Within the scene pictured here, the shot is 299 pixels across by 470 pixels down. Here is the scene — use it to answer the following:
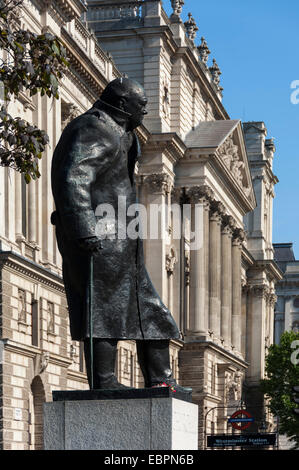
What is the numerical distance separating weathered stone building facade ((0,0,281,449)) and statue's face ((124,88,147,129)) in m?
31.4

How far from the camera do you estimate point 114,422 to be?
41.5ft

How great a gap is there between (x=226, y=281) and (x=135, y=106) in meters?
80.5

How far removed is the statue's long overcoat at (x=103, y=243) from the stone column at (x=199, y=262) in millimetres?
68252

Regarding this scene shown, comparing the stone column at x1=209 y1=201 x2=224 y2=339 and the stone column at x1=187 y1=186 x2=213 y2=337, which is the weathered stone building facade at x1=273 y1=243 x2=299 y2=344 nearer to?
the stone column at x1=209 y1=201 x2=224 y2=339

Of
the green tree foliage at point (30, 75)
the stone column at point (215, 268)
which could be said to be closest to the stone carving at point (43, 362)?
the green tree foliage at point (30, 75)

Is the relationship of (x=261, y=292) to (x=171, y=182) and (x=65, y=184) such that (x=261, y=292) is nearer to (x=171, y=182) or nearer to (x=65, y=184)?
(x=171, y=182)

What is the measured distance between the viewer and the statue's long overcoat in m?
13.1

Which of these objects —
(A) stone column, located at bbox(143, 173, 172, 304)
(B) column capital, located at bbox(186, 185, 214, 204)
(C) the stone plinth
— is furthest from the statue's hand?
(B) column capital, located at bbox(186, 185, 214, 204)

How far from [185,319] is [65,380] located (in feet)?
99.5

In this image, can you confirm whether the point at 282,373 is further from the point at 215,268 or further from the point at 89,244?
the point at 89,244

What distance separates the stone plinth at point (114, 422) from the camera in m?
12.6

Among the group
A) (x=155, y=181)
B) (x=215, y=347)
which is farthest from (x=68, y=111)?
(x=215, y=347)

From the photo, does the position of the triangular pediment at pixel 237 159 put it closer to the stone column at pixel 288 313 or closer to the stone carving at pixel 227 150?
the stone carving at pixel 227 150

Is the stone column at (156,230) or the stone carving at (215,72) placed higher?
the stone carving at (215,72)
